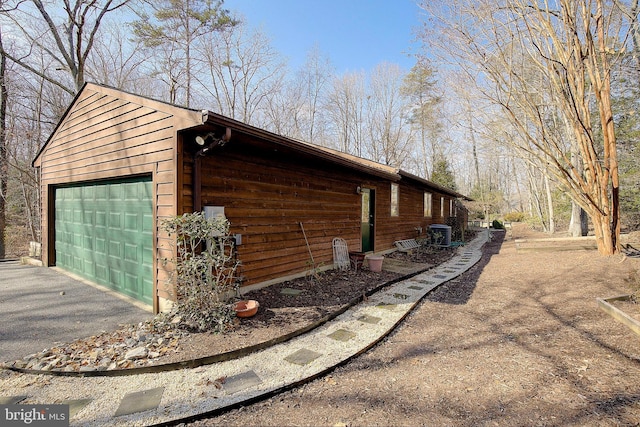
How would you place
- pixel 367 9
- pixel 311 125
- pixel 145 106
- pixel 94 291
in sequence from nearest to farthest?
pixel 145 106
pixel 94 291
pixel 367 9
pixel 311 125

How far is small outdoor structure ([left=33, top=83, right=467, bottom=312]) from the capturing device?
12.9 feet

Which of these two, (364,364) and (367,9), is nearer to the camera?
(364,364)

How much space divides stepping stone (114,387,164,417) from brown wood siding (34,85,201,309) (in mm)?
1819

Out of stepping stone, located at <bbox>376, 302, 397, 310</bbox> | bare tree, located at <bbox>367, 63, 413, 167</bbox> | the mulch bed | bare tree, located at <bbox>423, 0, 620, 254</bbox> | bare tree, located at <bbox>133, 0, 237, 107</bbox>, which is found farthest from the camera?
bare tree, located at <bbox>367, 63, 413, 167</bbox>

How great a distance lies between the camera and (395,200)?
33.0 ft

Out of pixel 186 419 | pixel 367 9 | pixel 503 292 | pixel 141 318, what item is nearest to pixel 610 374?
pixel 503 292

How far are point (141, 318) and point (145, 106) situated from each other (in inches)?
118

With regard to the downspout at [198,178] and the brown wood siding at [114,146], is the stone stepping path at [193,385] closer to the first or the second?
the brown wood siding at [114,146]

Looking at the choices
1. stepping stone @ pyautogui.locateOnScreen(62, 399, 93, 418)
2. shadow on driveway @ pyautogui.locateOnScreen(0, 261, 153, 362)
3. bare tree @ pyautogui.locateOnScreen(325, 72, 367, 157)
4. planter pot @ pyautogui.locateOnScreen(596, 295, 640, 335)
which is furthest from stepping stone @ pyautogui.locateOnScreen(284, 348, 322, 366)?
bare tree @ pyautogui.locateOnScreen(325, 72, 367, 157)

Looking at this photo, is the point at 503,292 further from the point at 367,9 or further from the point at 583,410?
the point at 367,9

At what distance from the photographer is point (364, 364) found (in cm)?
289

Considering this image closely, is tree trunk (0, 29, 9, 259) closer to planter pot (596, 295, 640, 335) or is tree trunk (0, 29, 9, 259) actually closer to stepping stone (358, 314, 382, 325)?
stepping stone (358, 314, 382, 325)

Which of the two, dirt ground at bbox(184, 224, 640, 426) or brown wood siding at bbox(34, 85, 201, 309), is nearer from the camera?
dirt ground at bbox(184, 224, 640, 426)

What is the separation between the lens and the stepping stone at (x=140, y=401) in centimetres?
219
